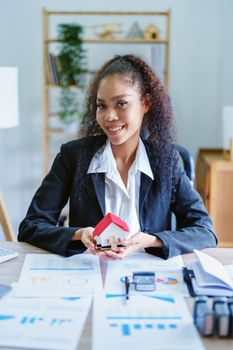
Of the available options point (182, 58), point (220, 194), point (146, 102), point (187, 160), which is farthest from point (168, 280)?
point (182, 58)

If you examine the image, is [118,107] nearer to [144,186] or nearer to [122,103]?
[122,103]

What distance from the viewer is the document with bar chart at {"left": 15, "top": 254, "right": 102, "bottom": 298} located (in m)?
1.15

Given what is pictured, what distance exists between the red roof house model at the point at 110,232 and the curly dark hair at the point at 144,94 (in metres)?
0.53

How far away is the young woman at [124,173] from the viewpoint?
5.10 ft

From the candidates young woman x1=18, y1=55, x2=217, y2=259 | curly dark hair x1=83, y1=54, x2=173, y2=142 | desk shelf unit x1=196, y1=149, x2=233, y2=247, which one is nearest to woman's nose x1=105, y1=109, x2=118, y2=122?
young woman x1=18, y1=55, x2=217, y2=259

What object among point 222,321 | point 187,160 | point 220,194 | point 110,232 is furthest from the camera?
point 220,194

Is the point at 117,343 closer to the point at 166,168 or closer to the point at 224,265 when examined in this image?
the point at 224,265

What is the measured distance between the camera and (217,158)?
3084mm

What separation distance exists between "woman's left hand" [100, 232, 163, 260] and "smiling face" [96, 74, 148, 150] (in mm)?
374

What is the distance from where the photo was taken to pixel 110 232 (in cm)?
129

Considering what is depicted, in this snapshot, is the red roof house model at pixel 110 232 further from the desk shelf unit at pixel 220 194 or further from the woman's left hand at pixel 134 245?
the desk shelf unit at pixel 220 194

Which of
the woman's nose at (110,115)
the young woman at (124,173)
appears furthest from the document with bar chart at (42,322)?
the woman's nose at (110,115)

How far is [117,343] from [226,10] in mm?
2858

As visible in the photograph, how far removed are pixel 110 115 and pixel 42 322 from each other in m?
0.76
